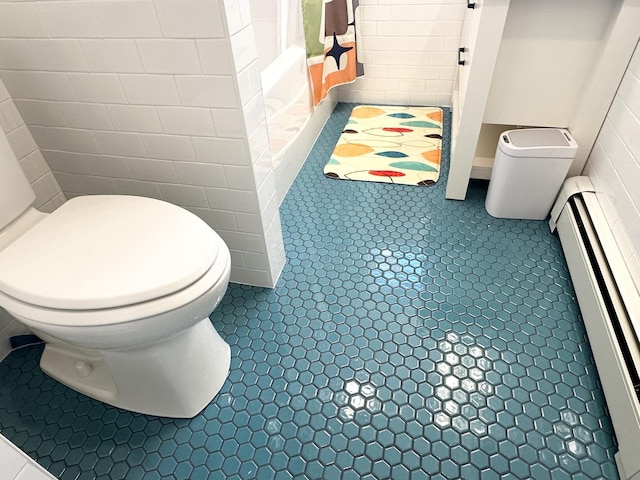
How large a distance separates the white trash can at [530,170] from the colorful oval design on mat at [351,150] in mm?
681

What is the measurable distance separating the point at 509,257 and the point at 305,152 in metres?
1.08

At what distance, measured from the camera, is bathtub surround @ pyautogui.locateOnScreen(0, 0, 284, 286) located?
3.11 feet

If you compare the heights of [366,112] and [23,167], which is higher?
[23,167]

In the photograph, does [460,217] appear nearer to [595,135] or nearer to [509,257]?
[509,257]

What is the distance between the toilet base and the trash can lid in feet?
3.81

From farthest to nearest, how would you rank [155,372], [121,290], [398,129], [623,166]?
[398,129]
[623,166]
[155,372]
[121,290]

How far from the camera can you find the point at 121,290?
2.64ft

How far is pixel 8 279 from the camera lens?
852 millimetres

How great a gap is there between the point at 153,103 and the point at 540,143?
126 cm

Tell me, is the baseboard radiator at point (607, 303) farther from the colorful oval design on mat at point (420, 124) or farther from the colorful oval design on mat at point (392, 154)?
the colorful oval design on mat at point (420, 124)

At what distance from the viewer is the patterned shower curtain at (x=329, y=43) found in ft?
6.15

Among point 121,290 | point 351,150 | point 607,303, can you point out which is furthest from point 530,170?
point 121,290

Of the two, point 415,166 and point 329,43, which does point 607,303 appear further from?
point 329,43

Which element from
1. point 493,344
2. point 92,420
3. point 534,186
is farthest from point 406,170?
point 92,420
